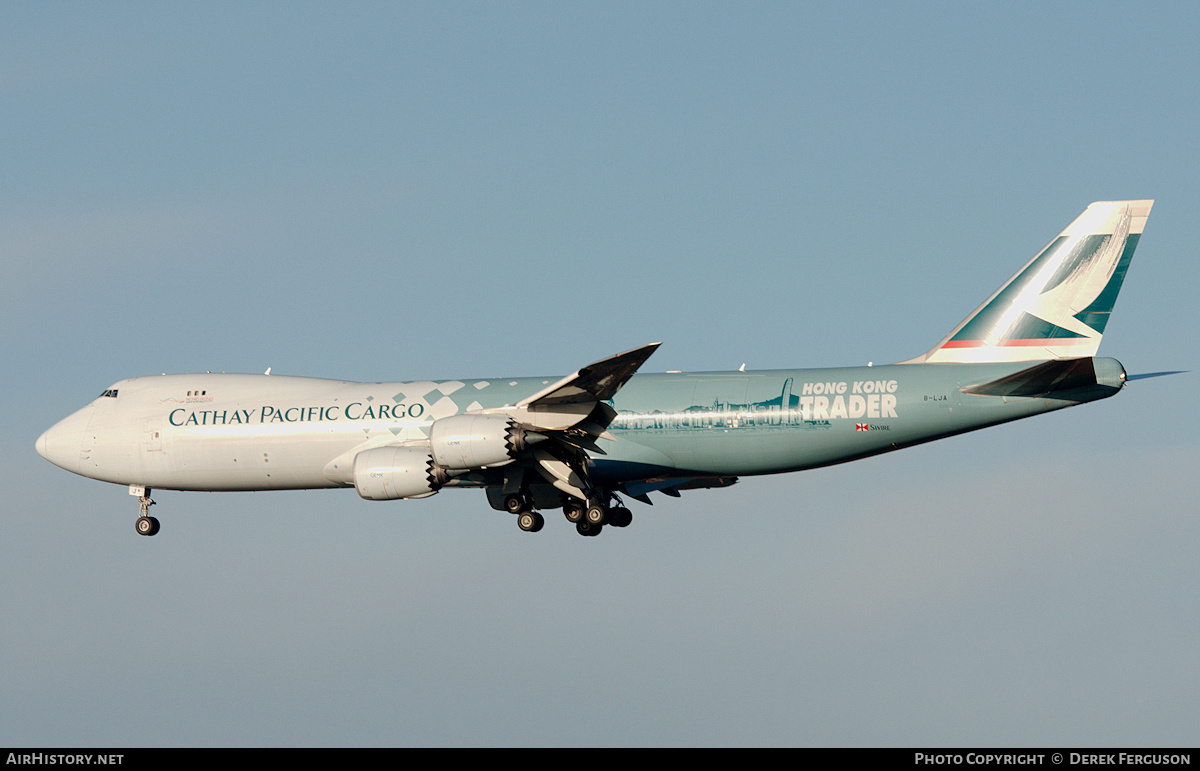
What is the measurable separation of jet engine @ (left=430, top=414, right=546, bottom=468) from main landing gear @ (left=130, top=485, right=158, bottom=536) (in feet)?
34.9

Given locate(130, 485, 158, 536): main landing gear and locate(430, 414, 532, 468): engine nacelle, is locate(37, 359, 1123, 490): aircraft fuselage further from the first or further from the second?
locate(430, 414, 532, 468): engine nacelle

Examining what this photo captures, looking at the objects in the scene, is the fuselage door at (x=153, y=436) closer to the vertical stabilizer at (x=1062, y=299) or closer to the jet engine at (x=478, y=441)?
the jet engine at (x=478, y=441)

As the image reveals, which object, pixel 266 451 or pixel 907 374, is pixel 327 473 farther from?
pixel 907 374

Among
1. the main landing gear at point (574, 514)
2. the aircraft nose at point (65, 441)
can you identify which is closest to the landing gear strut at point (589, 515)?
the main landing gear at point (574, 514)

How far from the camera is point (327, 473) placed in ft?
117

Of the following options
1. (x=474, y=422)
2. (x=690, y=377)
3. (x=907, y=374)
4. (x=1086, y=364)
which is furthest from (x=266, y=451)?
(x=1086, y=364)

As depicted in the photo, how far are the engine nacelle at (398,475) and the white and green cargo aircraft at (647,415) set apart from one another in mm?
45

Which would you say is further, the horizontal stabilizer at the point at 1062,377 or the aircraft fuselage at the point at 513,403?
the aircraft fuselage at the point at 513,403

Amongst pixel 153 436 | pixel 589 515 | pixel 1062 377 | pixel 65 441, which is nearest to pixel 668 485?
pixel 589 515

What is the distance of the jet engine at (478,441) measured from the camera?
104 feet

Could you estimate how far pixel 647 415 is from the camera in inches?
1334

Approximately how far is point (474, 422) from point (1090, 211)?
50.1 feet

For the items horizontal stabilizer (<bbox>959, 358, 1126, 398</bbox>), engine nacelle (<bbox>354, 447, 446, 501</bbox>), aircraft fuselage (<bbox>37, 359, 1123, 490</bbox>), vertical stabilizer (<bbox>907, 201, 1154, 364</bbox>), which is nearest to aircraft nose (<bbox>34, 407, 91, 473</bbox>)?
aircraft fuselage (<bbox>37, 359, 1123, 490</bbox>)

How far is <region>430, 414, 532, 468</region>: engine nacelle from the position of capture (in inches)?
1248
